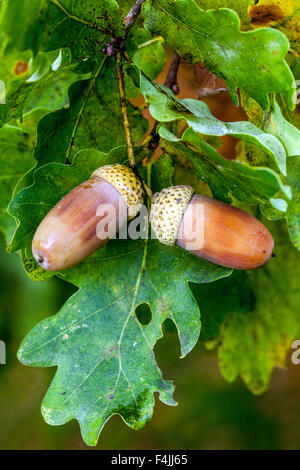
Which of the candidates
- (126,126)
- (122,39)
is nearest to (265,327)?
(126,126)

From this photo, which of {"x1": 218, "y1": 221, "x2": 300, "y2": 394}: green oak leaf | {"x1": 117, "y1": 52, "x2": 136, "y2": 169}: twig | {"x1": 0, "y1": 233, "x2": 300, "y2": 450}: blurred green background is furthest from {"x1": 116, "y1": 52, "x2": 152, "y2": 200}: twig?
{"x1": 0, "y1": 233, "x2": 300, "y2": 450}: blurred green background

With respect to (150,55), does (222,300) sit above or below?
below

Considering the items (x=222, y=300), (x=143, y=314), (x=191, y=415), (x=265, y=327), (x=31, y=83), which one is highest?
(x=31, y=83)

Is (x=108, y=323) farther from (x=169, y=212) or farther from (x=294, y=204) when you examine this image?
(x=294, y=204)

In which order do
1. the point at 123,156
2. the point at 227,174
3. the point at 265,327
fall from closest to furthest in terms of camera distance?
the point at 227,174, the point at 123,156, the point at 265,327

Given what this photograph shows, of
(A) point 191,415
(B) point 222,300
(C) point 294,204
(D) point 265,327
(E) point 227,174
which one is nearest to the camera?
(E) point 227,174

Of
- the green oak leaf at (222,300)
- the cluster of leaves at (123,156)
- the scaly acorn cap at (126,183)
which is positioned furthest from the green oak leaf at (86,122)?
the green oak leaf at (222,300)

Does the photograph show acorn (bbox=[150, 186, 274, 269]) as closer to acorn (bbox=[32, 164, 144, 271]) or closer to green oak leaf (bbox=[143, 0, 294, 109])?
acorn (bbox=[32, 164, 144, 271])
